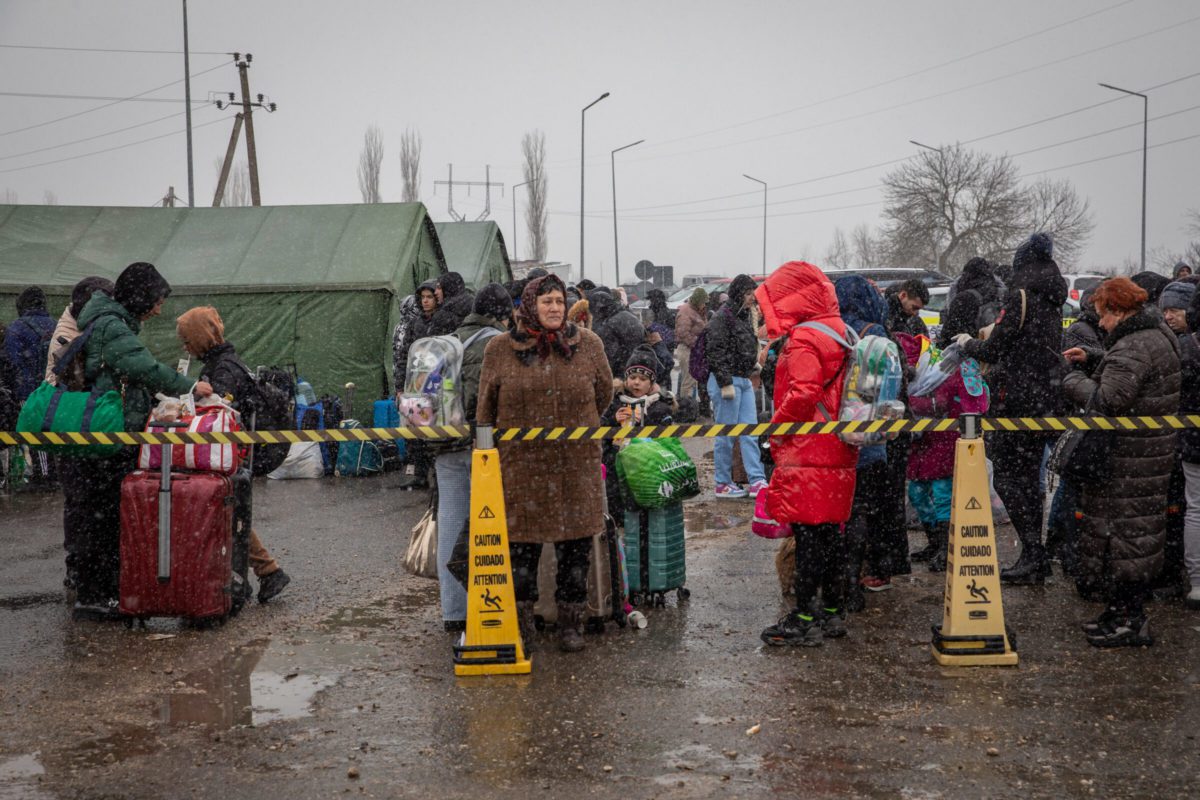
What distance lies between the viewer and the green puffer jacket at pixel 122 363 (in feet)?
21.9

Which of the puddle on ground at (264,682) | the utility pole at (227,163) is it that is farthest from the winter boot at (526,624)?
the utility pole at (227,163)

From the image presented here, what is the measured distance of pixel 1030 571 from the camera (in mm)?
7250

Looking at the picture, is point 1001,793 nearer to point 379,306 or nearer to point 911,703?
point 911,703

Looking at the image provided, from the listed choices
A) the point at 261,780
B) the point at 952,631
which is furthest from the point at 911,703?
the point at 261,780

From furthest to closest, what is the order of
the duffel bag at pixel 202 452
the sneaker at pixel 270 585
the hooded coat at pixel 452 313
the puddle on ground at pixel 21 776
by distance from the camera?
1. the hooded coat at pixel 452 313
2. the sneaker at pixel 270 585
3. the duffel bag at pixel 202 452
4. the puddle on ground at pixel 21 776

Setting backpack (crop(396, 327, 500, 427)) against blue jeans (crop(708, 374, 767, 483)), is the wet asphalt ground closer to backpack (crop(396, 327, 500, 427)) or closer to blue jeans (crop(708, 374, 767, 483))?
backpack (crop(396, 327, 500, 427))

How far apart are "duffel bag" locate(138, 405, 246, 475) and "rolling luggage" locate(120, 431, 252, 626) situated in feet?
0.18

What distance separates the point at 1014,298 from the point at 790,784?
3969 mm

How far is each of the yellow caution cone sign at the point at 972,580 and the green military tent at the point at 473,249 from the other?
18.0 metres

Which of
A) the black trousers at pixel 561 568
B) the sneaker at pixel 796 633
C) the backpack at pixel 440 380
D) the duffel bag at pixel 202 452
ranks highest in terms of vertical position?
the backpack at pixel 440 380

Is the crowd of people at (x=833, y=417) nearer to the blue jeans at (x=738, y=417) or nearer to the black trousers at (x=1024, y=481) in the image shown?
the black trousers at (x=1024, y=481)

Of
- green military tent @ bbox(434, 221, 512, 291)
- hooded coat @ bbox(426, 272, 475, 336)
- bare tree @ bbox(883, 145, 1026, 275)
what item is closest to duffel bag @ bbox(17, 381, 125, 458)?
hooded coat @ bbox(426, 272, 475, 336)

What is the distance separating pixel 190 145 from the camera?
102ft

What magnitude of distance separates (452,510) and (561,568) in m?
0.74
